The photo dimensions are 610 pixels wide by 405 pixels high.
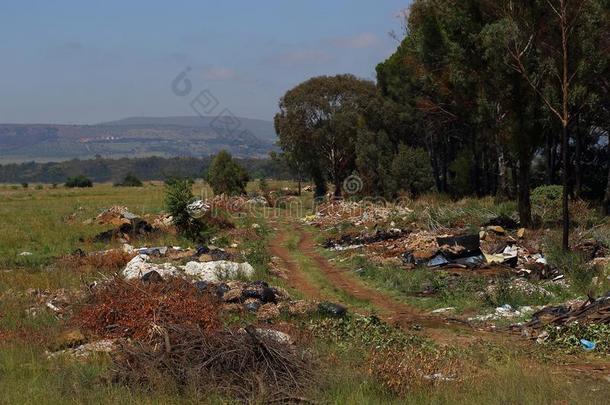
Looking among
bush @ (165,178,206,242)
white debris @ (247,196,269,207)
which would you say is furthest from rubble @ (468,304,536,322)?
white debris @ (247,196,269,207)

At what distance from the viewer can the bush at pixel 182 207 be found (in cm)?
2127

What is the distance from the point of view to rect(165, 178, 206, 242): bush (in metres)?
21.3

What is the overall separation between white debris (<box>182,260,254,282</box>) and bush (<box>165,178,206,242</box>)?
7.06 metres

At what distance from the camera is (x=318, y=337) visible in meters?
8.59

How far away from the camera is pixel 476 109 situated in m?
24.2

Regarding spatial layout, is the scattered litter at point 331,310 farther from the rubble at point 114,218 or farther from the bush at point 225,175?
the bush at point 225,175

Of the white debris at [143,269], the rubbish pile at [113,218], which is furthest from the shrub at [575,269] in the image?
the rubbish pile at [113,218]

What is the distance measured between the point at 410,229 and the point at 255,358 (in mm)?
15109

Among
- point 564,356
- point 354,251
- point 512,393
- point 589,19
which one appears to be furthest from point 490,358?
point 589,19

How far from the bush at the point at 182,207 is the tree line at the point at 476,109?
381 inches

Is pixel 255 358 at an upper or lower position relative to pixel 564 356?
upper

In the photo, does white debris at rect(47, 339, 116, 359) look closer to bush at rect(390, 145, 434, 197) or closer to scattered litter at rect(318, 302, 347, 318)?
scattered litter at rect(318, 302, 347, 318)

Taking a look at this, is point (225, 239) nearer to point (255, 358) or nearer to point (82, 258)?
point (82, 258)

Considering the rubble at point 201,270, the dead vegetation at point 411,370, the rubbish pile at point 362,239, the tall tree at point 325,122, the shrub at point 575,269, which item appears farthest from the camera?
the tall tree at point 325,122
